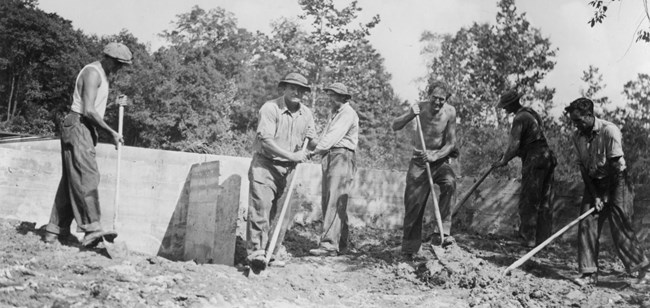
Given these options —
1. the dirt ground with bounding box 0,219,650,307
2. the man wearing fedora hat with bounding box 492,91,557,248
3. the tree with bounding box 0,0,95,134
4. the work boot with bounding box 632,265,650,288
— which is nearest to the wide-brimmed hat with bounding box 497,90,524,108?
the man wearing fedora hat with bounding box 492,91,557,248

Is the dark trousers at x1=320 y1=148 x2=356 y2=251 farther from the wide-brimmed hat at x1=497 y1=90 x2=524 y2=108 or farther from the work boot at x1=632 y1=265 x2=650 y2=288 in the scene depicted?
the work boot at x1=632 y1=265 x2=650 y2=288

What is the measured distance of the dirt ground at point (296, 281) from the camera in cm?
500

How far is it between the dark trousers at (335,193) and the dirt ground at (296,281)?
0.83 ft

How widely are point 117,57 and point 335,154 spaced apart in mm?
2560

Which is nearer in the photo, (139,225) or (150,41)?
(139,225)

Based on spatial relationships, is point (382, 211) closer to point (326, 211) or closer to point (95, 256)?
point (326, 211)

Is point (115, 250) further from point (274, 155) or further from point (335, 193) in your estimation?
point (335, 193)

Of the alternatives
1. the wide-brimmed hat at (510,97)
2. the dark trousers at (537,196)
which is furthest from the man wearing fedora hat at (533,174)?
the wide-brimmed hat at (510,97)

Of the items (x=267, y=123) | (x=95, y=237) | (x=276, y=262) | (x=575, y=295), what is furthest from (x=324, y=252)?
(x=575, y=295)

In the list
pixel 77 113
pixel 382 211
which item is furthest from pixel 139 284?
pixel 382 211

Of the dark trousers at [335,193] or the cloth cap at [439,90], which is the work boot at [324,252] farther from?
the cloth cap at [439,90]

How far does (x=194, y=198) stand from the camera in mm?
8531

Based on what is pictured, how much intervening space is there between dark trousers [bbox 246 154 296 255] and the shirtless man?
4.75 ft

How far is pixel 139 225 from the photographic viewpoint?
8.59m
